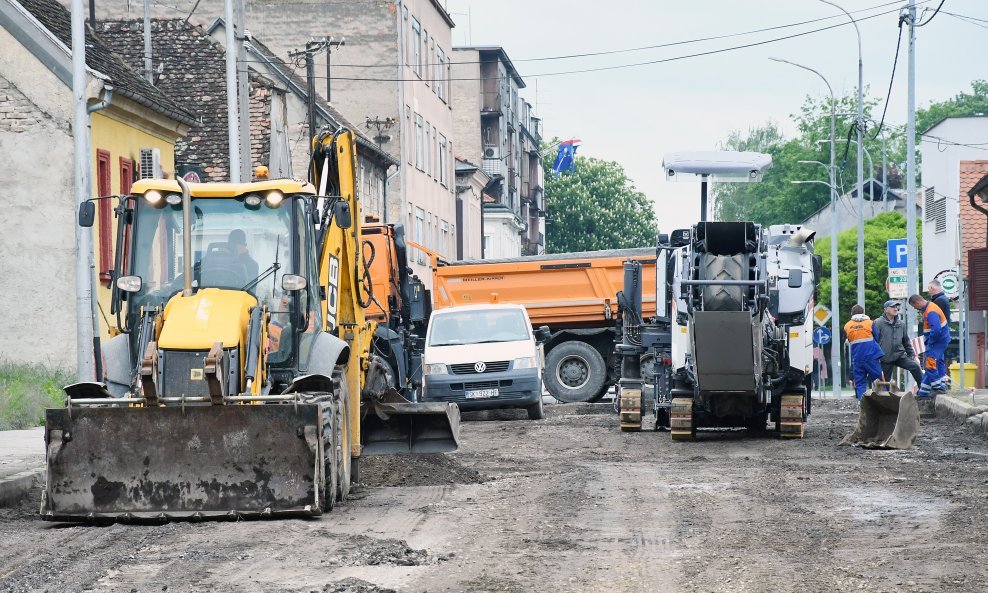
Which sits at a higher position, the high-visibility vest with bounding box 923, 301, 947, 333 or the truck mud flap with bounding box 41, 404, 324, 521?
the high-visibility vest with bounding box 923, 301, 947, 333

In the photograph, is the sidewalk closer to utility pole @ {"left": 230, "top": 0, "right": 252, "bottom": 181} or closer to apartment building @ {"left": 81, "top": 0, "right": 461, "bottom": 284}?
utility pole @ {"left": 230, "top": 0, "right": 252, "bottom": 181}

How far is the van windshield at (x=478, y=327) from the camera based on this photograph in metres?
25.7

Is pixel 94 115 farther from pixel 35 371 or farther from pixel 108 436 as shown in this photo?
pixel 108 436

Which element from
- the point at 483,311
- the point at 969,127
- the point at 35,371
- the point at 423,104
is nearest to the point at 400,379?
the point at 483,311

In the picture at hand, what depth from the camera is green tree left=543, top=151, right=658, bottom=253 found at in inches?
3976

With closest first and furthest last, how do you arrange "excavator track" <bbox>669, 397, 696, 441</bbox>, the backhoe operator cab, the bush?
1. the backhoe operator cab
2. "excavator track" <bbox>669, 397, 696, 441</bbox>
3. the bush

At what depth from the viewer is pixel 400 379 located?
25.4m

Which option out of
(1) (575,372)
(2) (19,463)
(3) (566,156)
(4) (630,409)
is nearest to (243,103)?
(4) (630,409)

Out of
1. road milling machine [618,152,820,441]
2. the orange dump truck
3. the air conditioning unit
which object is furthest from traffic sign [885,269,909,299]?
the air conditioning unit

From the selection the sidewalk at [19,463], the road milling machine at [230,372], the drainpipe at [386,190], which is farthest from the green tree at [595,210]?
the road milling machine at [230,372]

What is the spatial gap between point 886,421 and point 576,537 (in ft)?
Answer: 32.0

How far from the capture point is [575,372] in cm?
3062

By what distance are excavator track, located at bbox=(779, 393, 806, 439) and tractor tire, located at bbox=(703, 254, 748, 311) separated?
5.70 feet

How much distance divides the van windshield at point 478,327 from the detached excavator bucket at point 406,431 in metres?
11.3
